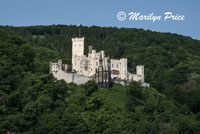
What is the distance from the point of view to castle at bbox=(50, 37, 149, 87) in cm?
8662

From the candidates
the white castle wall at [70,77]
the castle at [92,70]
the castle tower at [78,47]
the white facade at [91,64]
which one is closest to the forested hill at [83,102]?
the white castle wall at [70,77]

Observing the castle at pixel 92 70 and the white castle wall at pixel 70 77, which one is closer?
the white castle wall at pixel 70 77

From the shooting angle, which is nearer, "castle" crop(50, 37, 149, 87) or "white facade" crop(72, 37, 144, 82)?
"castle" crop(50, 37, 149, 87)

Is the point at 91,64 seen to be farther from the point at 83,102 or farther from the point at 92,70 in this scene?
the point at 83,102

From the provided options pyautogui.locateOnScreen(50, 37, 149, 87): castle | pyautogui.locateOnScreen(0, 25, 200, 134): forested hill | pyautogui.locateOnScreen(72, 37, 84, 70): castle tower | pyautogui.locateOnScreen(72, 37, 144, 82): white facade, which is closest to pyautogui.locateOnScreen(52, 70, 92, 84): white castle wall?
pyautogui.locateOnScreen(50, 37, 149, 87): castle

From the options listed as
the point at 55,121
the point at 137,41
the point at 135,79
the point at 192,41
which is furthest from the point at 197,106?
the point at 192,41

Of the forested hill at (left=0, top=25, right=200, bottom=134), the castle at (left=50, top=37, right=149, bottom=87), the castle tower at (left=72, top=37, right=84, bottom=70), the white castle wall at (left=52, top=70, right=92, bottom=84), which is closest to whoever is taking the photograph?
the forested hill at (left=0, top=25, right=200, bottom=134)

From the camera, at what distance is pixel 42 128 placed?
70.6 meters

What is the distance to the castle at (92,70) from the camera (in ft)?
284

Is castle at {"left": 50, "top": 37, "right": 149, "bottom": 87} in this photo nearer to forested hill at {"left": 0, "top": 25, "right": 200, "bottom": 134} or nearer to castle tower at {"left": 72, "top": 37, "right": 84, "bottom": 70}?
castle tower at {"left": 72, "top": 37, "right": 84, "bottom": 70}

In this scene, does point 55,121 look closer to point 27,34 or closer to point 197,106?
point 197,106

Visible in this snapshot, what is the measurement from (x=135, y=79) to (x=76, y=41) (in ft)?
39.3

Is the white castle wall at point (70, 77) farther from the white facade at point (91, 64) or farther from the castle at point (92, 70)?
the white facade at point (91, 64)

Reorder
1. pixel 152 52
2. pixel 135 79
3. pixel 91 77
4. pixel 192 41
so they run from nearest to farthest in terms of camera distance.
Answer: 1. pixel 91 77
2. pixel 135 79
3. pixel 152 52
4. pixel 192 41
